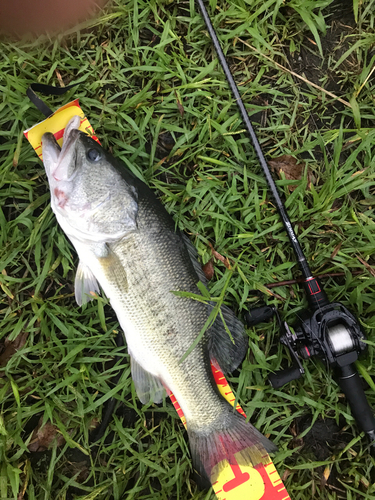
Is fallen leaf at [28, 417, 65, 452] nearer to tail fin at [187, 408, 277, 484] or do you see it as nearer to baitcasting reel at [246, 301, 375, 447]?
tail fin at [187, 408, 277, 484]

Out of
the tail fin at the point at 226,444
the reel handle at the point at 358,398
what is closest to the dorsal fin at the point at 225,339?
the tail fin at the point at 226,444

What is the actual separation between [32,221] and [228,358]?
1715 millimetres

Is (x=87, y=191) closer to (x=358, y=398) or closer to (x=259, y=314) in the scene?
(x=259, y=314)

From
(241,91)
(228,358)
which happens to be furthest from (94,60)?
(228,358)

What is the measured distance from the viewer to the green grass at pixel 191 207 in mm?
2438

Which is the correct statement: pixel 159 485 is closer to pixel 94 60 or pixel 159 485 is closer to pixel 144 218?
pixel 144 218

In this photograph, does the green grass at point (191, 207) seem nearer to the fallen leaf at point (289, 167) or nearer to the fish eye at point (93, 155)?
the fallen leaf at point (289, 167)

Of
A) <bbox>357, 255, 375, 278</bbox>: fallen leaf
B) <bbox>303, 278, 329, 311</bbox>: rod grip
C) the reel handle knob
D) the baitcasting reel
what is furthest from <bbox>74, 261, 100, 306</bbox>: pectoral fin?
<bbox>357, 255, 375, 278</bbox>: fallen leaf

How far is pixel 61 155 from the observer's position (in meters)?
2.10

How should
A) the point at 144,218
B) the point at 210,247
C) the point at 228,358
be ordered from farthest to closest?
the point at 210,247 → the point at 228,358 → the point at 144,218

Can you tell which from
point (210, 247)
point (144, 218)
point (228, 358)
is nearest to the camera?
point (144, 218)

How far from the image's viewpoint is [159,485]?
8.20ft

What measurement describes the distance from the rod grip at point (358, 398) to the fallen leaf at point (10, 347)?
2265mm

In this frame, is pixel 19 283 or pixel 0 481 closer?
pixel 0 481
